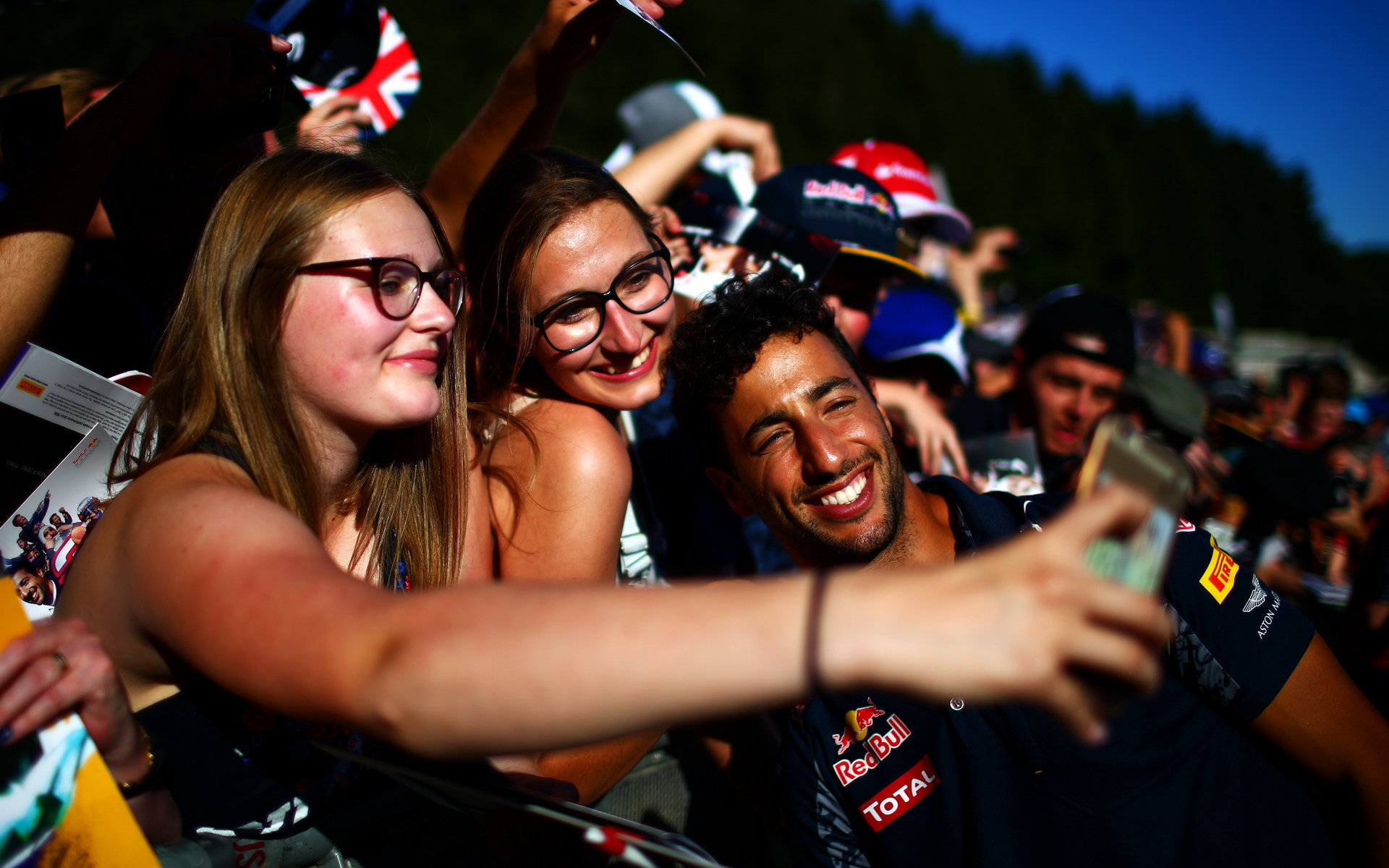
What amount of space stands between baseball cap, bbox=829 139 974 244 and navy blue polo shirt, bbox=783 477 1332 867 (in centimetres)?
311

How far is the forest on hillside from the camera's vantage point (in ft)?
39.0

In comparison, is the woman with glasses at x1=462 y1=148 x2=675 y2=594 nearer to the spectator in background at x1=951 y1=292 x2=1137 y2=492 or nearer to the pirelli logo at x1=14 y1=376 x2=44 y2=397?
the pirelli logo at x1=14 y1=376 x2=44 y2=397

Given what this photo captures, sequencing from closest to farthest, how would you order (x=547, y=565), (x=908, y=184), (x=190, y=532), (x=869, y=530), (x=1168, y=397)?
(x=190, y=532), (x=547, y=565), (x=869, y=530), (x=1168, y=397), (x=908, y=184)

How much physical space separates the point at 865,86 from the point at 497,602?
24584 millimetres

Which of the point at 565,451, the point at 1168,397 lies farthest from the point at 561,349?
the point at 1168,397

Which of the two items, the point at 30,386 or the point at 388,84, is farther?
the point at 388,84

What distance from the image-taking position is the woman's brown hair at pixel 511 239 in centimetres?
217

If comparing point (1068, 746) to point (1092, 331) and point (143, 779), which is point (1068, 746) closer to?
point (143, 779)

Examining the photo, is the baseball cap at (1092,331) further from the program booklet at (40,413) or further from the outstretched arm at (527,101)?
the program booklet at (40,413)

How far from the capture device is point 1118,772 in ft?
5.99

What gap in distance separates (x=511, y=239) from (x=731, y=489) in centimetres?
88

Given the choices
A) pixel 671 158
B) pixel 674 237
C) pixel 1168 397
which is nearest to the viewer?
pixel 674 237

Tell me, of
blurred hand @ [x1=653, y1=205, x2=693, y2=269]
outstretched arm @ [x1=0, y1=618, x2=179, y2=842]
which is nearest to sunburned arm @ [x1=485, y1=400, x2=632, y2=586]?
outstretched arm @ [x1=0, y1=618, x2=179, y2=842]

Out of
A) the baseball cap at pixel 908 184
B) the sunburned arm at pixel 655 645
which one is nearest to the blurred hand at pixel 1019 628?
the sunburned arm at pixel 655 645
